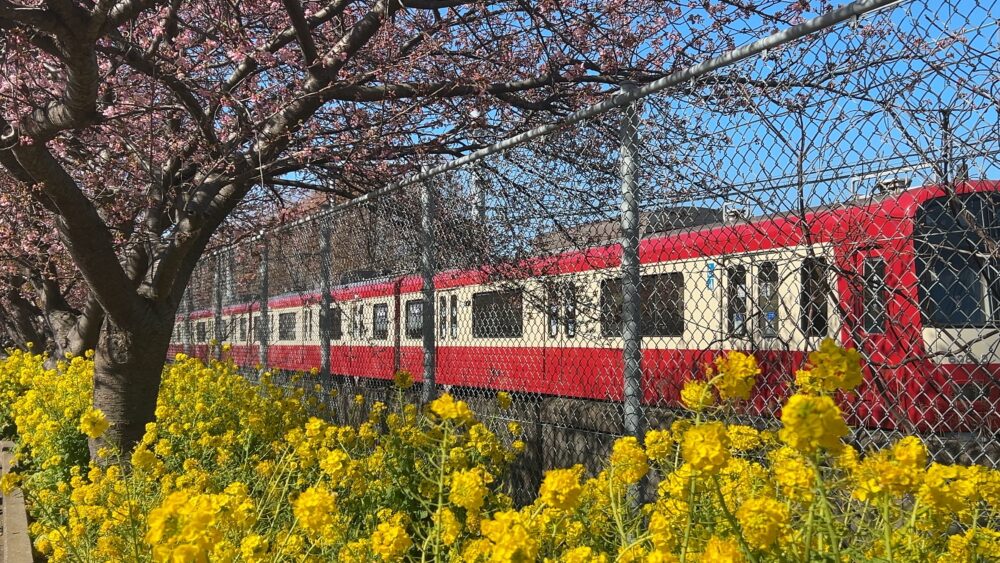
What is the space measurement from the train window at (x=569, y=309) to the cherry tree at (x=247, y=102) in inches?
51.5

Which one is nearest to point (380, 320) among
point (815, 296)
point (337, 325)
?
point (337, 325)

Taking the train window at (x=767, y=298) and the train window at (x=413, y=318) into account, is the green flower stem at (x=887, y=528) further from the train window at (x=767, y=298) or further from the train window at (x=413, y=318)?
the train window at (x=413, y=318)

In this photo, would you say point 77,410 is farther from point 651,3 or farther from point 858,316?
point 858,316

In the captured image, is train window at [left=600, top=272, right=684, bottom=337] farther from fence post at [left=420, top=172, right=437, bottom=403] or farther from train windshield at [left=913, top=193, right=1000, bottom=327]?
train windshield at [left=913, top=193, right=1000, bottom=327]

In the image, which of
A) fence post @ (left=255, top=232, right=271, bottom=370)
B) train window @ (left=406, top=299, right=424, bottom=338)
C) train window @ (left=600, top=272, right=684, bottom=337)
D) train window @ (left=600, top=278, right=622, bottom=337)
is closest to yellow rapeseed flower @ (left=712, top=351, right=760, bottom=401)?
train window @ (left=600, top=272, right=684, bottom=337)

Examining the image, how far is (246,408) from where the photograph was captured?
498cm

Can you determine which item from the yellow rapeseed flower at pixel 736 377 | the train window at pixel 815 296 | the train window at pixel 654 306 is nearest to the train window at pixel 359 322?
the train window at pixel 654 306

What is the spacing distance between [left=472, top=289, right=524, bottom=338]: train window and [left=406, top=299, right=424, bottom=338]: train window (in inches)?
17.3

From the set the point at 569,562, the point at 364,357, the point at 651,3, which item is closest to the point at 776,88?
the point at 569,562

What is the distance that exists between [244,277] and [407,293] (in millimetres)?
3624

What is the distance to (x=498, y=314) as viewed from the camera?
5348 millimetres

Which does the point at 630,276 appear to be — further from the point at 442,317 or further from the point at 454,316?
the point at 442,317

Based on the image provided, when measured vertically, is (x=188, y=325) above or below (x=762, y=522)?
above

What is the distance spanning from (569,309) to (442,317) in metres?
3.39
